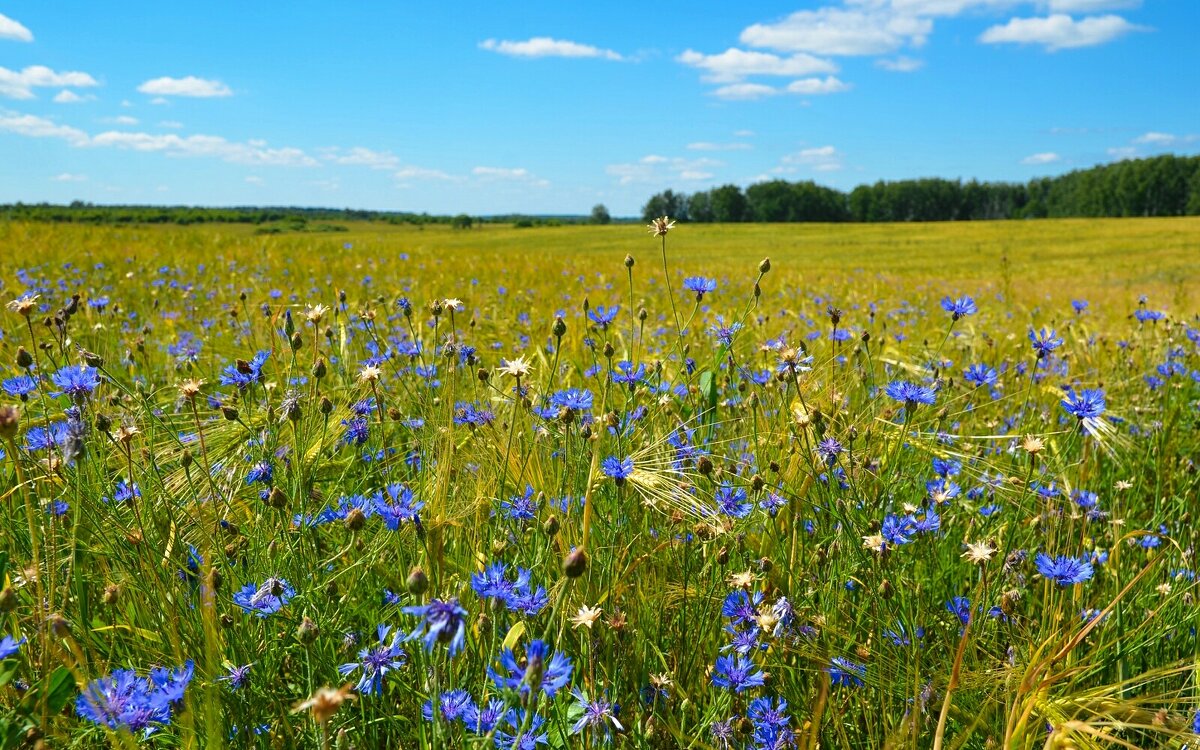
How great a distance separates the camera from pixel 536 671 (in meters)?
0.82

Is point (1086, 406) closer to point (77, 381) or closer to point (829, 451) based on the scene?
point (829, 451)

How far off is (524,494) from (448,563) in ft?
0.84

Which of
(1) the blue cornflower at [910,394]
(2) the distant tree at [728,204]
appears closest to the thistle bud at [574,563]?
(1) the blue cornflower at [910,394]

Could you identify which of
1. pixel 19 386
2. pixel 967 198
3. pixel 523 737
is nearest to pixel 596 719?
pixel 523 737

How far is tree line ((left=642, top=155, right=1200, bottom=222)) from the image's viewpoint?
72.9m

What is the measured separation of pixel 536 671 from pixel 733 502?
0.99m

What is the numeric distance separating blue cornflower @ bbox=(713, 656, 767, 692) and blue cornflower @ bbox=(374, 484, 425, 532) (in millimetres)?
618

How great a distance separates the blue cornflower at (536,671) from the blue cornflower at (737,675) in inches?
14.9

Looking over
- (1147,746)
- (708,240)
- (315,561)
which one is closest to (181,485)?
(315,561)

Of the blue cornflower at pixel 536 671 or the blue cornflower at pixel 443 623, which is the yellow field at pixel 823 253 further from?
the blue cornflower at pixel 443 623

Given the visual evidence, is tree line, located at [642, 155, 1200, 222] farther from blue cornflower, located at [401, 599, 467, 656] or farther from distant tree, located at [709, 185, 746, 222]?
blue cornflower, located at [401, 599, 467, 656]

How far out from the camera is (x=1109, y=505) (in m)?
2.52

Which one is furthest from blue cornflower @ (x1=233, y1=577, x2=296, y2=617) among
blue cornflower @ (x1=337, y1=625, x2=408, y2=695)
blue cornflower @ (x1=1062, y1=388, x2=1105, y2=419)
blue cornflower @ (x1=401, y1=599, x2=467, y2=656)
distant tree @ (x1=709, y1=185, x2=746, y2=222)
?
distant tree @ (x1=709, y1=185, x2=746, y2=222)

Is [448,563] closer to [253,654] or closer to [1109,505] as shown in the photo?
[253,654]
